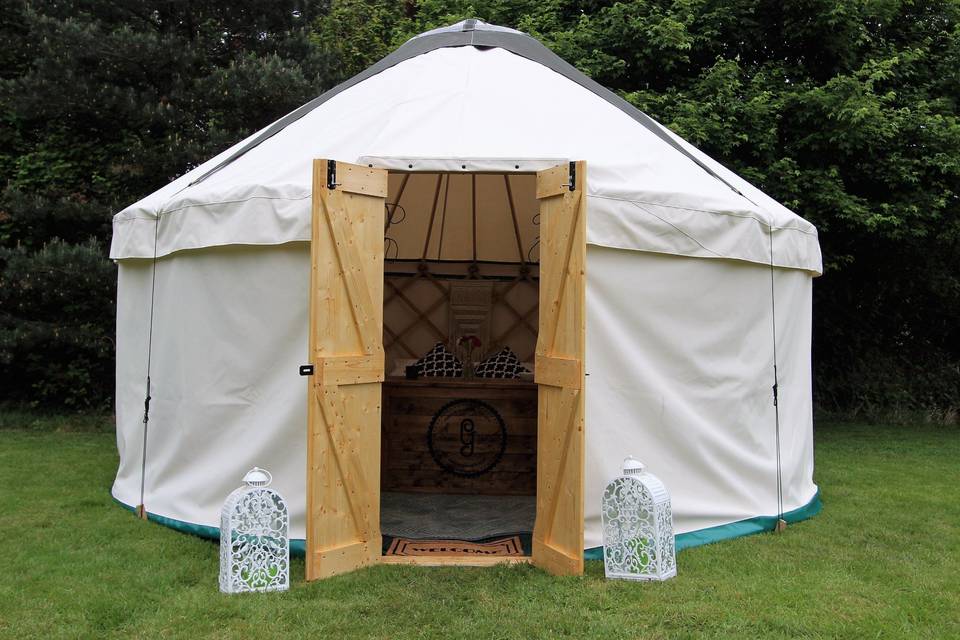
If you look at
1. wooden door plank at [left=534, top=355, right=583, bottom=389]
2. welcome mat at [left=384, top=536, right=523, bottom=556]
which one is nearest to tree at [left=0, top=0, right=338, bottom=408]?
welcome mat at [left=384, top=536, right=523, bottom=556]

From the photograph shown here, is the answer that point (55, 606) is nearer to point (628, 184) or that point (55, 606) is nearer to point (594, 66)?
point (628, 184)

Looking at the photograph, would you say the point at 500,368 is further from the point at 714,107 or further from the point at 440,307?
the point at 714,107

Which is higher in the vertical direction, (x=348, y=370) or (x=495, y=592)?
(x=348, y=370)

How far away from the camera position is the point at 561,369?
3.29 m

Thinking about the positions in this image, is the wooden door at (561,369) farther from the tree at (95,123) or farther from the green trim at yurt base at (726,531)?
the tree at (95,123)

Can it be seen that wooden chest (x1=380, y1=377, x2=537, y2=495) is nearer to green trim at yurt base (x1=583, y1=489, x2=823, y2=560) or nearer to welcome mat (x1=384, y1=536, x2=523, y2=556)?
welcome mat (x1=384, y1=536, x2=523, y2=556)

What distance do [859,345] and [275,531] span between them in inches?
281

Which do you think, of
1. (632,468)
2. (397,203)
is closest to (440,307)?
(397,203)

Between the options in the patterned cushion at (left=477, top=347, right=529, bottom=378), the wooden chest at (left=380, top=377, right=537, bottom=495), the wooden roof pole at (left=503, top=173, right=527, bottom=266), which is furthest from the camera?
the wooden roof pole at (left=503, top=173, right=527, bottom=266)

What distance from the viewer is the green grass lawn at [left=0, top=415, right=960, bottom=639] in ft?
9.11

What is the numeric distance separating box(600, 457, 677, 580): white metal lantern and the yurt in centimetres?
15

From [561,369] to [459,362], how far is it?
2281mm

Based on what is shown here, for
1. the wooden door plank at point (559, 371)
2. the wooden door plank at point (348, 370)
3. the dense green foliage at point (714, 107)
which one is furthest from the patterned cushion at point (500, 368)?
the dense green foliage at point (714, 107)

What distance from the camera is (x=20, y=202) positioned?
752 cm
